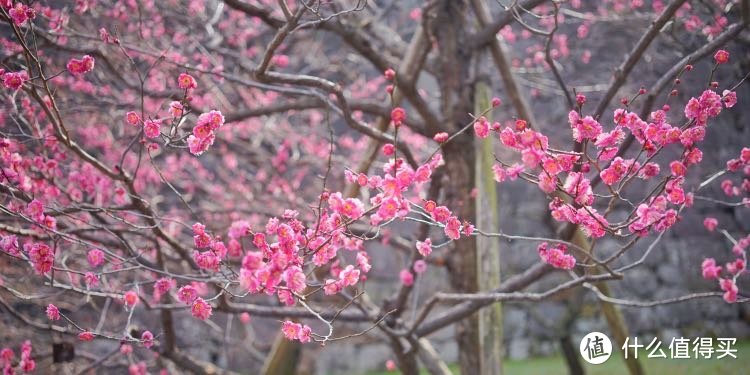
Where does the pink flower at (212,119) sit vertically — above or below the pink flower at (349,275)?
above

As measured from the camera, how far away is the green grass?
554 cm

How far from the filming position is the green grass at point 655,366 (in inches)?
218

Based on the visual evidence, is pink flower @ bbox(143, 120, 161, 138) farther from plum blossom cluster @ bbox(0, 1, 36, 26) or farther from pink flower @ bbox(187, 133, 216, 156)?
plum blossom cluster @ bbox(0, 1, 36, 26)

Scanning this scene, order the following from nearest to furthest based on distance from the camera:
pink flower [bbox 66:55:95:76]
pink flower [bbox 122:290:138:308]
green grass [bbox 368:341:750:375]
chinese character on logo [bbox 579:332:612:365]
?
1. pink flower [bbox 66:55:95:76]
2. pink flower [bbox 122:290:138:308]
3. chinese character on logo [bbox 579:332:612:365]
4. green grass [bbox 368:341:750:375]

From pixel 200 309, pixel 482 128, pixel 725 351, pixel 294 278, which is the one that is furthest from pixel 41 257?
pixel 725 351

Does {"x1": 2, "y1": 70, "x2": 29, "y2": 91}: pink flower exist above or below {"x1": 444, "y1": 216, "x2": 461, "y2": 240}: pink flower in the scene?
above

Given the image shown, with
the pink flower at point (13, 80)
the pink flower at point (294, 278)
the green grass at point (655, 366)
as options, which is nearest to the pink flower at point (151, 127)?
the pink flower at point (13, 80)

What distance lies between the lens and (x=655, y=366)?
585 cm

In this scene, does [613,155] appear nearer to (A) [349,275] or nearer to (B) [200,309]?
(A) [349,275]

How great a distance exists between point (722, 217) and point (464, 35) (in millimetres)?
4386

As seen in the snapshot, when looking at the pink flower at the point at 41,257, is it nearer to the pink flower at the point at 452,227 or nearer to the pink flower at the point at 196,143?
the pink flower at the point at 196,143

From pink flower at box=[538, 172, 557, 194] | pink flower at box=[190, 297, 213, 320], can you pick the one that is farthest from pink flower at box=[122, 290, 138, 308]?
pink flower at box=[538, 172, 557, 194]

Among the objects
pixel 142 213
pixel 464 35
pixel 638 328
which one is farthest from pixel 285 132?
pixel 638 328

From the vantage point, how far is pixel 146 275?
163 inches
